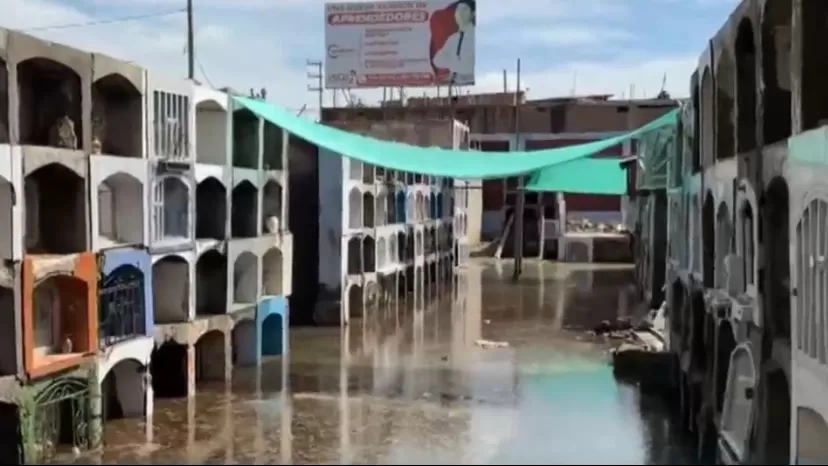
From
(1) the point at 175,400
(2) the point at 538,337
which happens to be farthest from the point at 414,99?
(1) the point at 175,400

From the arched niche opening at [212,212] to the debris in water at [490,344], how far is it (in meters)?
6.48

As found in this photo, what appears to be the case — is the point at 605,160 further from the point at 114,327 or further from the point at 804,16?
the point at 804,16

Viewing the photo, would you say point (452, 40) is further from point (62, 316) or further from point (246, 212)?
point (62, 316)

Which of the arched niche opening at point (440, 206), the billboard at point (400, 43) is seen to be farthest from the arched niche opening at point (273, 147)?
the arched niche opening at point (440, 206)

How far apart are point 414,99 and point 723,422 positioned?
36.6 m

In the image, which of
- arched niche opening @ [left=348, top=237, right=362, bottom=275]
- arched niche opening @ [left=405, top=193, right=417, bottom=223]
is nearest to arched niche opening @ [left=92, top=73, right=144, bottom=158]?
arched niche opening @ [left=348, top=237, right=362, bottom=275]

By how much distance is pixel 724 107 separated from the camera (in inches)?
496

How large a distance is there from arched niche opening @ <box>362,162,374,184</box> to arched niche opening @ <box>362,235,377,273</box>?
1.51 meters

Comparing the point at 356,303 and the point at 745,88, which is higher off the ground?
the point at 745,88

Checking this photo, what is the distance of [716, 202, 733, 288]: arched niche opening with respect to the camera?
1199cm

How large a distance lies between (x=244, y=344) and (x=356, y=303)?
7.17m

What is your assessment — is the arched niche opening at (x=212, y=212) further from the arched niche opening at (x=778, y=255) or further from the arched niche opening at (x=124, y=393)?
the arched niche opening at (x=778, y=255)

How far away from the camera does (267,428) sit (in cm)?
1468

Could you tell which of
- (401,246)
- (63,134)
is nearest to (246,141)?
(63,134)
